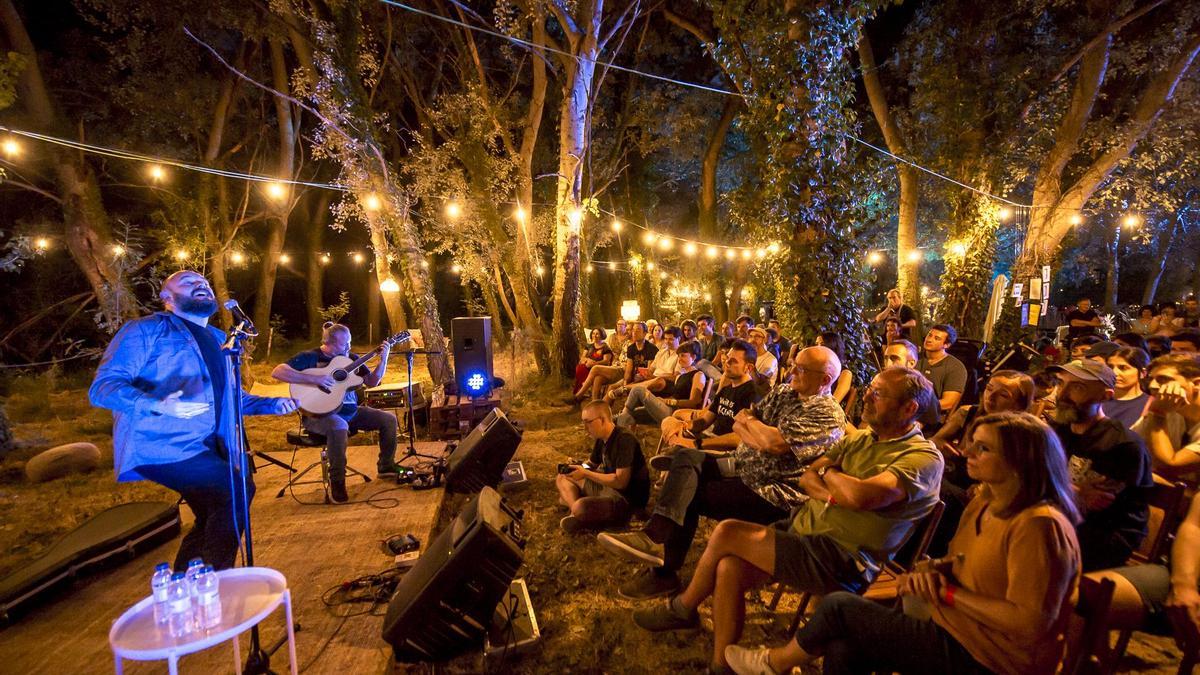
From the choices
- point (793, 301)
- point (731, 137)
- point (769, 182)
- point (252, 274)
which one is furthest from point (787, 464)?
point (252, 274)

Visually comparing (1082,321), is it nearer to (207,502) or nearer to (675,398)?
(675,398)

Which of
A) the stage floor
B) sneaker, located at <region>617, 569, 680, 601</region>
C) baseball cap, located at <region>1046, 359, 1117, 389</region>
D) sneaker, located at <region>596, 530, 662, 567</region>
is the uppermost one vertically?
baseball cap, located at <region>1046, 359, 1117, 389</region>

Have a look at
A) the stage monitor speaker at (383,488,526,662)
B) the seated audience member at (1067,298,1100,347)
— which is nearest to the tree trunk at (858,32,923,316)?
the seated audience member at (1067,298,1100,347)

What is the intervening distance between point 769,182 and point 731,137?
1319 centimetres

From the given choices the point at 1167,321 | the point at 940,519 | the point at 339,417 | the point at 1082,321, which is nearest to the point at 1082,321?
the point at 1082,321

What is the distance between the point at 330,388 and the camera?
15.2 ft

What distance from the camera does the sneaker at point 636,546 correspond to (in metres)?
3.45

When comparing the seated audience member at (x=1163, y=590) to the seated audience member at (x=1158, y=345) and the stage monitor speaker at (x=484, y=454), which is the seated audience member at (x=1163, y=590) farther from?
the seated audience member at (x=1158, y=345)

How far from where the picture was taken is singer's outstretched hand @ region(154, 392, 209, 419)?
2668mm

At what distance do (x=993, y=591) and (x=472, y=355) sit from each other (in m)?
6.37

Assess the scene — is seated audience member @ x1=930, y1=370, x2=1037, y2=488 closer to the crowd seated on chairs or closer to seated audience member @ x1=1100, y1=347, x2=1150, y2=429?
the crowd seated on chairs

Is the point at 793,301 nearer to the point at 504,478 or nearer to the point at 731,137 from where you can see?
the point at 504,478

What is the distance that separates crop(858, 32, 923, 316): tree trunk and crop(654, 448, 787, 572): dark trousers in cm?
1061

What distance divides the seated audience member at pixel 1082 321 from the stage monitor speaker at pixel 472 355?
10599mm
